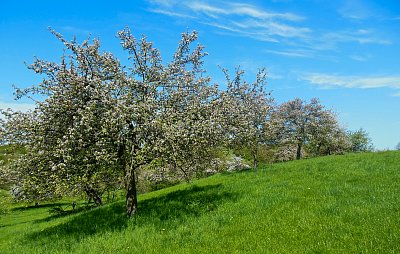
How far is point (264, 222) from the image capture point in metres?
11.8

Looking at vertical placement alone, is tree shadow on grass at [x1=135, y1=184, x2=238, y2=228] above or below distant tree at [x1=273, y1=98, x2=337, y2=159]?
below

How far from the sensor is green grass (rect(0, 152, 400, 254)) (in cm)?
995

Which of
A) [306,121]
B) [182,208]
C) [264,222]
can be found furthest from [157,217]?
[306,121]

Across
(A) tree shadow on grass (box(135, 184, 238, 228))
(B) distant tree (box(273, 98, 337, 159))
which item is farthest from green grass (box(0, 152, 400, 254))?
(B) distant tree (box(273, 98, 337, 159))

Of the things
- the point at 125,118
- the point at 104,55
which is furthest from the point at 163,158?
the point at 104,55

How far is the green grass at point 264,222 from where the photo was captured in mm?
9950

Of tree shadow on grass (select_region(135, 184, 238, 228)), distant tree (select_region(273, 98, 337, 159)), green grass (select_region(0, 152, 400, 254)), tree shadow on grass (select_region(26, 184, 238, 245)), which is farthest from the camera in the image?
distant tree (select_region(273, 98, 337, 159))

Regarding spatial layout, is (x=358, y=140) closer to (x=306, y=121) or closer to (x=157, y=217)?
(x=306, y=121)

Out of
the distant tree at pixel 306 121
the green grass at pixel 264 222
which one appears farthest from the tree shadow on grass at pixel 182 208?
the distant tree at pixel 306 121

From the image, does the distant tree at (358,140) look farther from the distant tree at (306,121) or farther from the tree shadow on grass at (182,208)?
the tree shadow on grass at (182,208)

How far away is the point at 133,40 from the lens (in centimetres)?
1694

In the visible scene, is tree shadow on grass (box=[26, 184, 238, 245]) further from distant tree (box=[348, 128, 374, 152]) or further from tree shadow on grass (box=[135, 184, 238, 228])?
distant tree (box=[348, 128, 374, 152])

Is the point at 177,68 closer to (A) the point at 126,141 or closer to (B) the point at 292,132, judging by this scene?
(A) the point at 126,141

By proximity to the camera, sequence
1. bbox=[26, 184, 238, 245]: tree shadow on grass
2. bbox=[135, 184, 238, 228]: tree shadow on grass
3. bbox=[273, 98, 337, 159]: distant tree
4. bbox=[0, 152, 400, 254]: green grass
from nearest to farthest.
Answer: bbox=[0, 152, 400, 254]: green grass, bbox=[135, 184, 238, 228]: tree shadow on grass, bbox=[26, 184, 238, 245]: tree shadow on grass, bbox=[273, 98, 337, 159]: distant tree
